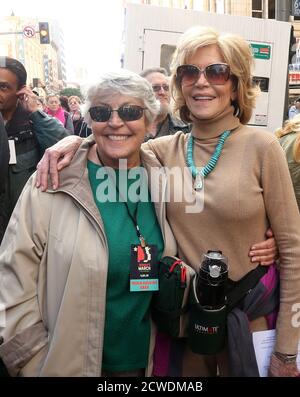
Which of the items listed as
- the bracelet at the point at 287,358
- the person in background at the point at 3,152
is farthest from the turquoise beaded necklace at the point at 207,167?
the person in background at the point at 3,152

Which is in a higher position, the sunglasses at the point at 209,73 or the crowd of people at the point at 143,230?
the sunglasses at the point at 209,73

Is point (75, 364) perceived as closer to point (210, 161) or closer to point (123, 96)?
point (210, 161)

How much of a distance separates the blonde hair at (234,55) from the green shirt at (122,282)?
671 mm

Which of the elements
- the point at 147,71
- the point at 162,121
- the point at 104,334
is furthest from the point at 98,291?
the point at 147,71

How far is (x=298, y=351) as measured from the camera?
1.78 meters

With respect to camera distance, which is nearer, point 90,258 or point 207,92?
point 90,258

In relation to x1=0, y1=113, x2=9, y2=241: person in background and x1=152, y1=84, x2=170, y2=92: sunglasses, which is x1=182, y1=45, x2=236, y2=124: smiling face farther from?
x1=152, y1=84, x2=170, y2=92: sunglasses

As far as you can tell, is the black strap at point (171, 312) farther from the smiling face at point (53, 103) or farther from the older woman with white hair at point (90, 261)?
the smiling face at point (53, 103)

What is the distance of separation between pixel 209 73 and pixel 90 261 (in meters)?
1.01

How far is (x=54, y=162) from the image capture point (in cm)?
175

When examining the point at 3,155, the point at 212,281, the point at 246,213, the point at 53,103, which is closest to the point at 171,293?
the point at 212,281

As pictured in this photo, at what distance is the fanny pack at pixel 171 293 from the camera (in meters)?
1.66

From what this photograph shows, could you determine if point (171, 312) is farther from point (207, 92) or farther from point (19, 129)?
point (19, 129)

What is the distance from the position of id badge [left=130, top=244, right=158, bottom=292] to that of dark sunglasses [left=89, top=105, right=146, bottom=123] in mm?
587
